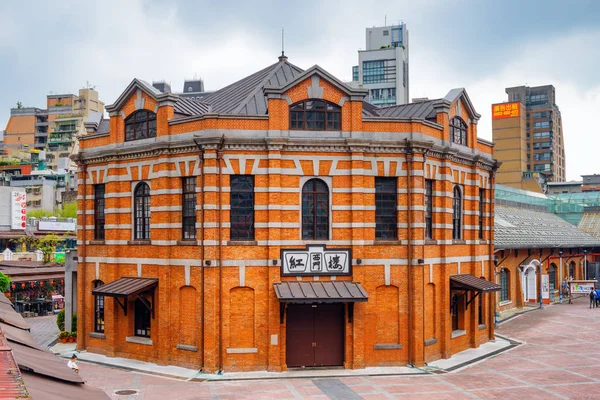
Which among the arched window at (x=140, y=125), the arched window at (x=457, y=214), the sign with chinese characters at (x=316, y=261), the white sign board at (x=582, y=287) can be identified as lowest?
the white sign board at (x=582, y=287)

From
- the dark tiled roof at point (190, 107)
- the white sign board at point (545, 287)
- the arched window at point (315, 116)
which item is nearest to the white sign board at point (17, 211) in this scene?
the dark tiled roof at point (190, 107)

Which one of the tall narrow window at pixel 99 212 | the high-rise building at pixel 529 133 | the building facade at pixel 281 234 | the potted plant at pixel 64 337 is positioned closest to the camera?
the building facade at pixel 281 234

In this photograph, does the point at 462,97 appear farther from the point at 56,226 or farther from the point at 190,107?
the point at 56,226

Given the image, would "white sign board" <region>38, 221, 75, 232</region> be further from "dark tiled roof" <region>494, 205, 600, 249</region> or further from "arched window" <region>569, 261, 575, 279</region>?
"arched window" <region>569, 261, 575, 279</region>

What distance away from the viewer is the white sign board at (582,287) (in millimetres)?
49094

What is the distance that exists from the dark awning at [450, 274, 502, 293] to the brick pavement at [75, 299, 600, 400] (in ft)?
10.5

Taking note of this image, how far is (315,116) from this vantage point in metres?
26.7

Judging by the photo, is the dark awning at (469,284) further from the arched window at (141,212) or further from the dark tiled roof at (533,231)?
the arched window at (141,212)

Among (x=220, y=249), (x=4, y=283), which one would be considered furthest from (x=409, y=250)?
(x=4, y=283)

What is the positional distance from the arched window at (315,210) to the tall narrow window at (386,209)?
2.31m

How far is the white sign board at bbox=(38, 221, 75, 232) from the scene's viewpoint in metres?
80.8

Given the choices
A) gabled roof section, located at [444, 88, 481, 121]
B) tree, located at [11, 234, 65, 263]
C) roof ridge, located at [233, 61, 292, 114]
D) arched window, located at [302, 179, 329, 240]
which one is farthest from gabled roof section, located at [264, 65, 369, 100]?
tree, located at [11, 234, 65, 263]

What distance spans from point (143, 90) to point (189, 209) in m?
6.05

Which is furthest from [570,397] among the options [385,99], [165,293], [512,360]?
[385,99]
